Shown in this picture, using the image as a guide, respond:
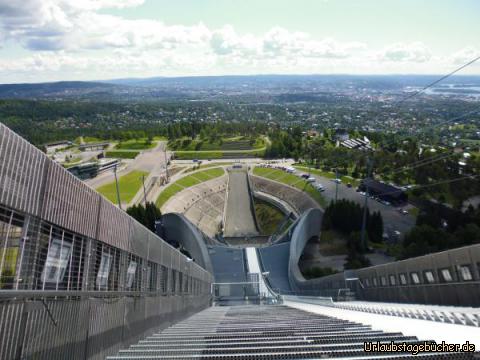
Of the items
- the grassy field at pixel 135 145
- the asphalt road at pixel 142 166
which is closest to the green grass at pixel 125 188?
the asphalt road at pixel 142 166

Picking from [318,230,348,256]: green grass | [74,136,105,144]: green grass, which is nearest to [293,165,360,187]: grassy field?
[318,230,348,256]: green grass

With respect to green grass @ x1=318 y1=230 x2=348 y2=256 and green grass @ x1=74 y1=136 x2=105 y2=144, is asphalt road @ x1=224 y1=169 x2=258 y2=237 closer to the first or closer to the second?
green grass @ x1=318 y1=230 x2=348 y2=256

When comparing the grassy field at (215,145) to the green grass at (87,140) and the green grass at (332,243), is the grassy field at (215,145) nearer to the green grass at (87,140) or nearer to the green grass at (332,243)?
the green grass at (87,140)

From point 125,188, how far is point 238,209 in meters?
17.5

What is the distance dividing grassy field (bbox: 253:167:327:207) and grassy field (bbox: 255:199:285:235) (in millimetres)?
4751

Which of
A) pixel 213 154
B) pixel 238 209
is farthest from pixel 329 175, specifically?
pixel 213 154

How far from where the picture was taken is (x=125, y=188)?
63.5m

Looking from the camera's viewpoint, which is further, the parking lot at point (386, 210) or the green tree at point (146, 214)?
the green tree at point (146, 214)

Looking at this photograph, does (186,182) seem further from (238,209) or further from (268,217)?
(268,217)

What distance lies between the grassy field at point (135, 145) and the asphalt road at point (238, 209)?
101 feet

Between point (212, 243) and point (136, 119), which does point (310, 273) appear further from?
point (136, 119)

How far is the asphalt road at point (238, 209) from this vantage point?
55.7 metres

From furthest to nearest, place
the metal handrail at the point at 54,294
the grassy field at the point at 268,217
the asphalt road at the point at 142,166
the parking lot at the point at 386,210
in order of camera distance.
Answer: the asphalt road at the point at 142,166
the grassy field at the point at 268,217
the parking lot at the point at 386,210
the metal handrail at the point at 54,294

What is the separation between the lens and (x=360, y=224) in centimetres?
4462
